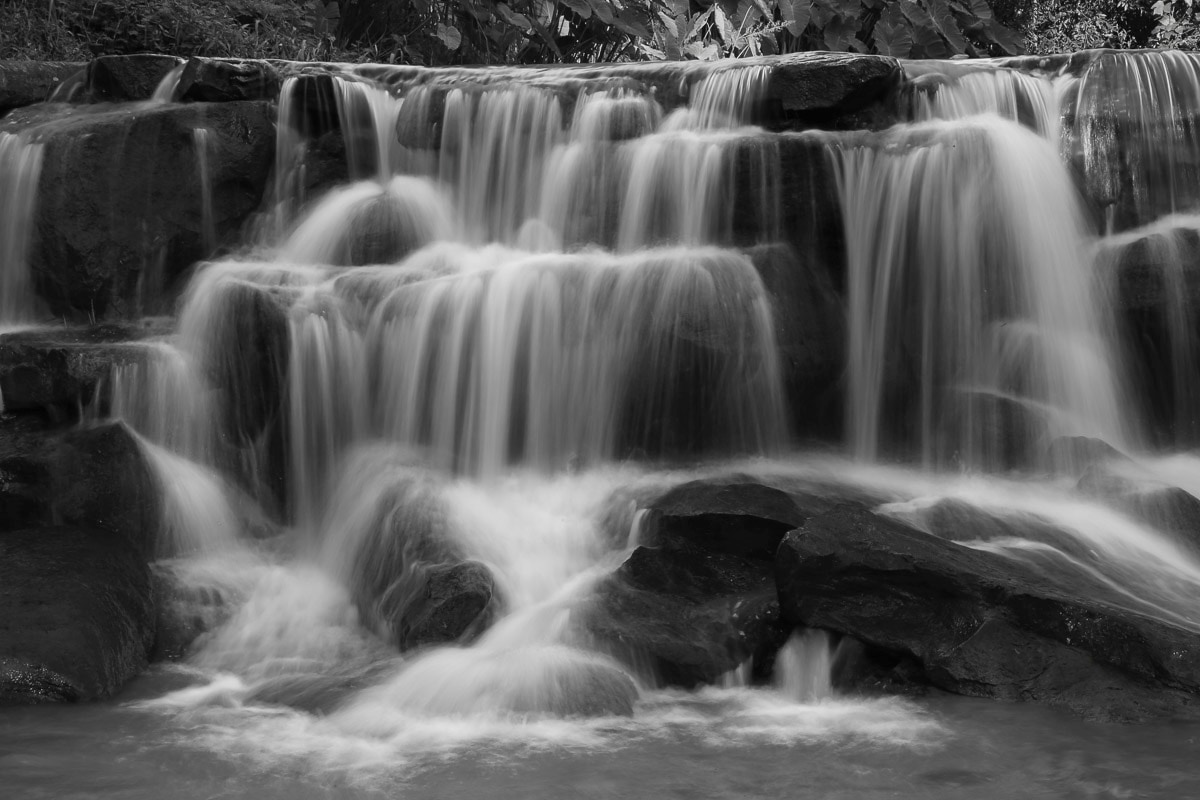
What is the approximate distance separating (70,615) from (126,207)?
3995 mm

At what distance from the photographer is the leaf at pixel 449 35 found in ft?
46.0

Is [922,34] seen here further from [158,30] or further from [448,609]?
[448,609]

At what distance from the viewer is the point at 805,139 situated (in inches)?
345

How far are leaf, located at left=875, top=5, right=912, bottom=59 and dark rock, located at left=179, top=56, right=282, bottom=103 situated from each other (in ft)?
28.8

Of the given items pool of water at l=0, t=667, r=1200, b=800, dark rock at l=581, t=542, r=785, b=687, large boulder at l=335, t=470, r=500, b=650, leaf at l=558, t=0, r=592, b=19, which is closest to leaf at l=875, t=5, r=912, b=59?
leaf at l=558, t=0, r=592, b=19

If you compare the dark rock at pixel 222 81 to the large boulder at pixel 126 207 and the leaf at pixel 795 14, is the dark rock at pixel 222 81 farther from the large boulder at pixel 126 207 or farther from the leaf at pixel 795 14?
the leaf at pixel 795 14

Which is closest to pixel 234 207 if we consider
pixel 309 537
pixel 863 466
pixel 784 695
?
pixel 309 537

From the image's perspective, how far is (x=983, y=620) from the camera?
18.4ft

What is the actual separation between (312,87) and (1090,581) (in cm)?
694

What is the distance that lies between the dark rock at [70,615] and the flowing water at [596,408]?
0.17 m

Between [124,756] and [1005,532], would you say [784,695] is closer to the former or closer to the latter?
[1005,532]

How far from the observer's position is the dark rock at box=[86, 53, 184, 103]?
9930 mm

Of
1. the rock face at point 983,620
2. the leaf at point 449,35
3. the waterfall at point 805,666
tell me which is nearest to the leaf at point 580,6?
the leaf at point 449,35

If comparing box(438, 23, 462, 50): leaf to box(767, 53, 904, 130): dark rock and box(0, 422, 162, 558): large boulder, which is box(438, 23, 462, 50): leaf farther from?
box(0, 422, 162, 558): large boulder
